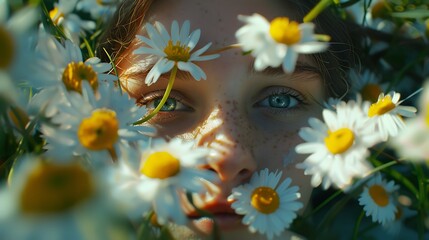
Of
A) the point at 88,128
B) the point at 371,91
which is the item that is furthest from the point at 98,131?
the point at 371,91

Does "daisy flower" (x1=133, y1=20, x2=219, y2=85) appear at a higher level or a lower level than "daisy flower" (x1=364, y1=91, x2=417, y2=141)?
higher

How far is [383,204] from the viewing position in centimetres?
76

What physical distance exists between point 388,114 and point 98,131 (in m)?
0.33

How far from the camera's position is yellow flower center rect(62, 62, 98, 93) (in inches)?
20.1

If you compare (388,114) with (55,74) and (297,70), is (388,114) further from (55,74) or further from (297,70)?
(55,74)

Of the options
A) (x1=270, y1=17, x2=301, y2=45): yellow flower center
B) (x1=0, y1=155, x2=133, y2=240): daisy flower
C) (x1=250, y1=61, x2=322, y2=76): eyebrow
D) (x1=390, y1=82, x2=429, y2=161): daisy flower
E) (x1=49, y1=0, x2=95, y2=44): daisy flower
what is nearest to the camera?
(x1=0, y1=155, x2=133, y2=240): daisy flower

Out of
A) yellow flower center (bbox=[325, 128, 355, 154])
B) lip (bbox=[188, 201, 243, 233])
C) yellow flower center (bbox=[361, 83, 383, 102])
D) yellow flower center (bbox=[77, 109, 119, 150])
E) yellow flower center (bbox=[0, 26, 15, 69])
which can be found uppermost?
yellow flower center (bbox=[0, 26, 15, 69])

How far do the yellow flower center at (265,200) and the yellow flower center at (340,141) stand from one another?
8cm

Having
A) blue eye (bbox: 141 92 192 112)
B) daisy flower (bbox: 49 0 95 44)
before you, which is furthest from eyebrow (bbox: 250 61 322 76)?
daisy flower (bbox: 49 0 95 44)

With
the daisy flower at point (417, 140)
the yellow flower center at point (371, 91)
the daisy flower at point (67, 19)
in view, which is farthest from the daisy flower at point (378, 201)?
the daisy flower at point (67, 19)

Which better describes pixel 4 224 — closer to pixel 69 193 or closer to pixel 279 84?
pixel 69 193

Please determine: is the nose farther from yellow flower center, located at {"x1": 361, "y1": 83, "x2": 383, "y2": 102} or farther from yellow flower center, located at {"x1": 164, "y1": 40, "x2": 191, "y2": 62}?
yellow flower center, located at {"x1": 361, "y1": 83, "x2": 383, "y2": 102}

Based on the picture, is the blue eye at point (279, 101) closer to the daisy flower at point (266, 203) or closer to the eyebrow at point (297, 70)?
the eyebrow at point (297, 70)

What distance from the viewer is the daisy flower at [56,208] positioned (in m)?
0.28
